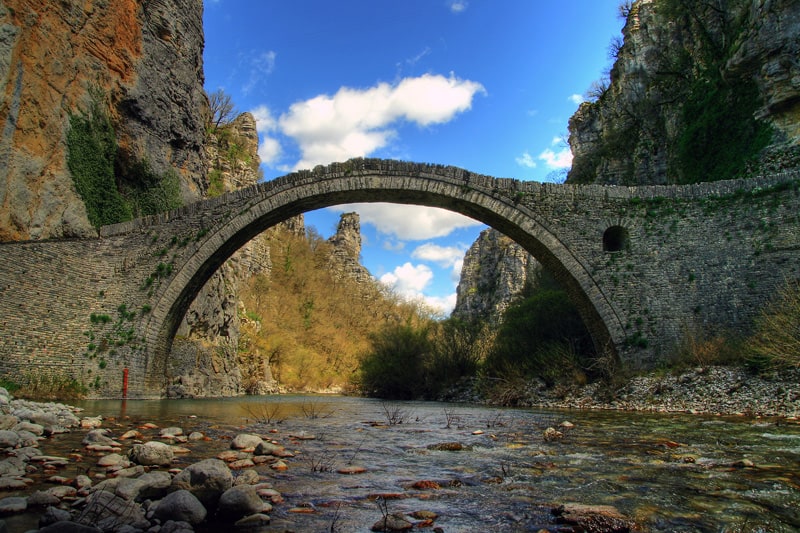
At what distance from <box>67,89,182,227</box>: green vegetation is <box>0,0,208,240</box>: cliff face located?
295 mm

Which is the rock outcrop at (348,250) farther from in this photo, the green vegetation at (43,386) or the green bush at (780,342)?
the green bush at (780,342)

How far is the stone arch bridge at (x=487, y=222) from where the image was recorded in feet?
42.8

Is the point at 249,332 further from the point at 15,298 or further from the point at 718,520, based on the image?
the point at 718,520

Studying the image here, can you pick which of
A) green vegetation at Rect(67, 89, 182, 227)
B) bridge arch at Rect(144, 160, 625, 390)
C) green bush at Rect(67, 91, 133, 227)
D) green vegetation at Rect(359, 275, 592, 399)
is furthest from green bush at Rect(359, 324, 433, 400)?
green bush at Rect(67, 91, 133, 227)

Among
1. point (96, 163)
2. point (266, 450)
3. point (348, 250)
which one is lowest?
point (266, 450)

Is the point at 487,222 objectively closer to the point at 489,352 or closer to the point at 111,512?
the point at 489,352

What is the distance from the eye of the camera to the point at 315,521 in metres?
2.78

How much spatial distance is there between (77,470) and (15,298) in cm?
1094

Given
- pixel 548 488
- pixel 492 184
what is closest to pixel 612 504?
pixel 548 488

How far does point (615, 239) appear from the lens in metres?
15.2

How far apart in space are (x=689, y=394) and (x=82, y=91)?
18.3 metres

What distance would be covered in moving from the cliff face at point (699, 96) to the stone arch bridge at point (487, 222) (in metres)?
3.43

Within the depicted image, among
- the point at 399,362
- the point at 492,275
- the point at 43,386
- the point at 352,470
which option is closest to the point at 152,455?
the point at 352,470

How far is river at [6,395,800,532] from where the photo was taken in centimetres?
288
